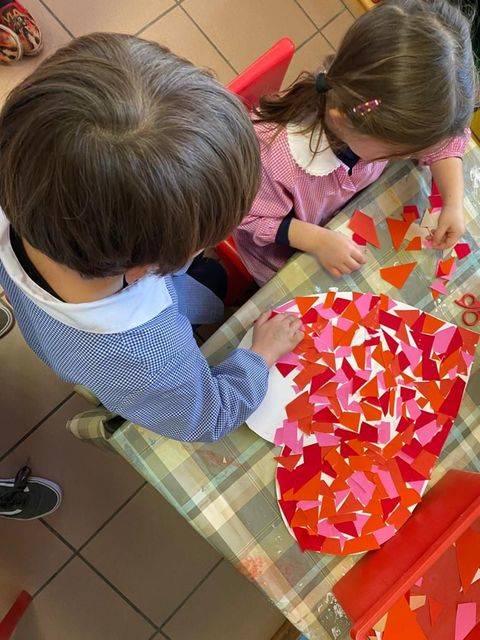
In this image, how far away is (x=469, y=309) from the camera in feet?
2.96

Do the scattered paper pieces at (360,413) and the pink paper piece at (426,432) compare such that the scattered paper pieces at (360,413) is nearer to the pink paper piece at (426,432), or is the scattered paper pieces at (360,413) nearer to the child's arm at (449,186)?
the pink paper piece at (426,432)

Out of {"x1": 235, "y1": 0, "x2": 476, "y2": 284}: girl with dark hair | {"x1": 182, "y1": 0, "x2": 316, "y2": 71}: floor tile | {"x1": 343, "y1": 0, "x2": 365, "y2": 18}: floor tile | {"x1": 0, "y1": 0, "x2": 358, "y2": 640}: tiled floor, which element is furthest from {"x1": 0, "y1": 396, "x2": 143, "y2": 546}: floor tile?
{"x1": 343, "y1": 0, "x2": 365, "y2": 18}: floor tile

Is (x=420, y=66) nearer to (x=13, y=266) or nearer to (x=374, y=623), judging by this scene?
(x=13, y=266)

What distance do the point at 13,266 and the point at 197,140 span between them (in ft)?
0.91

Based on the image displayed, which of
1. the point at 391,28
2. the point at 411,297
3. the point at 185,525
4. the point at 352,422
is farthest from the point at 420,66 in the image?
the point at 185,525

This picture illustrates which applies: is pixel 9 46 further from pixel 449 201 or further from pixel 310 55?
pixel 449 201

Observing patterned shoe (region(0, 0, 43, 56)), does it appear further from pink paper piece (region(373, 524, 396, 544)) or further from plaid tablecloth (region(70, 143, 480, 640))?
pink paper piece (region(373, 524, 396, 544))

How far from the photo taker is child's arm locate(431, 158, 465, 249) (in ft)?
2.94

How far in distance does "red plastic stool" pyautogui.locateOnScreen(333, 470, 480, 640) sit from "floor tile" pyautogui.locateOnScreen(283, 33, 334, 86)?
1371 millimetres

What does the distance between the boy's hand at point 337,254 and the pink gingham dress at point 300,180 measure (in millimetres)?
113

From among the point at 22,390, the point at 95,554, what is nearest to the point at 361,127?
the point at 22,390

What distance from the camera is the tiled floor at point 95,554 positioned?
4.25ft

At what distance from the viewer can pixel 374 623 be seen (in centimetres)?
66

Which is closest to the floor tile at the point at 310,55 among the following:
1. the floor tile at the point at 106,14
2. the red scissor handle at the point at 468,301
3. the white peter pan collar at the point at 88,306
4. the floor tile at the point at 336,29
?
the floor tile at the point at 336,29
